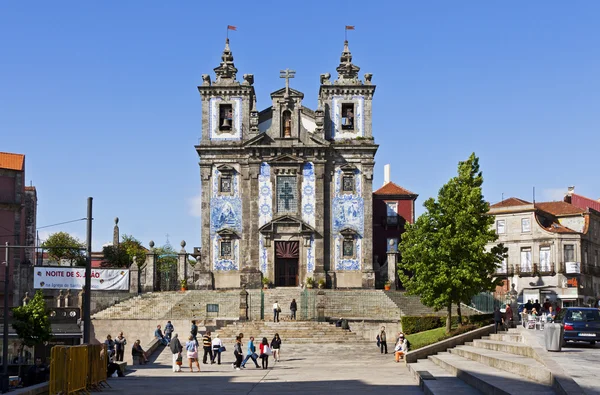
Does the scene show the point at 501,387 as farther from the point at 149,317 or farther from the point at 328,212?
the point at 328,212

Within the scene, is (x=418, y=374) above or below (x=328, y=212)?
below

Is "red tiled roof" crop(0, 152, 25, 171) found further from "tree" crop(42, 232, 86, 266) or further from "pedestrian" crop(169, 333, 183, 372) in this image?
"pedestrian" crop(169, 333, 183, 372)

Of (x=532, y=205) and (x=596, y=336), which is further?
(x=532, y=205)

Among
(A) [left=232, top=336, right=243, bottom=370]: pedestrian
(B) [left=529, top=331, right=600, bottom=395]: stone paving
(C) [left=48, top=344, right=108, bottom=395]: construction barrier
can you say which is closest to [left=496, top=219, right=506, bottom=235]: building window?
(A) [left=232, top=336, right=243, bottom=370]: pedestrian

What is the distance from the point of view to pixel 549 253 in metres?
68.7

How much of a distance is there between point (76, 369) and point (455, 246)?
2276 centimetres

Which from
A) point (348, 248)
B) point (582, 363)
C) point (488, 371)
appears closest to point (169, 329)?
point (348, 248)

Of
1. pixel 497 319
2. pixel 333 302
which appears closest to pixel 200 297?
pixel 333 302

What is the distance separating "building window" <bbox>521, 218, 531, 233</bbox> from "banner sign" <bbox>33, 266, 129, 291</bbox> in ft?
101

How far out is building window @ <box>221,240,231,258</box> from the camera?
61562mm

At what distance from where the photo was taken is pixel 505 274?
7012 cm

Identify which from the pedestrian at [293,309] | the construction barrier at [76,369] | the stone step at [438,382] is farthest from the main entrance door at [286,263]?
the construction barrier at [76,369]

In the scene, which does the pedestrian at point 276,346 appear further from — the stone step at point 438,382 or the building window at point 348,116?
the building window at point 348,116

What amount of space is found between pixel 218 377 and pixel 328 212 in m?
30.9
